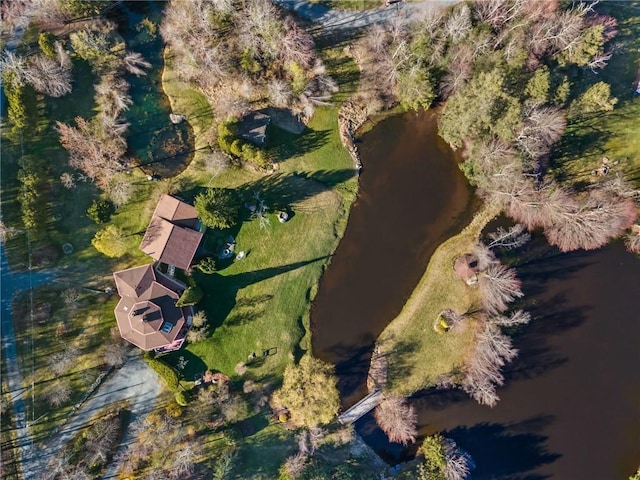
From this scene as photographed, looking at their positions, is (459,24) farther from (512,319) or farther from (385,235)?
(512,319)

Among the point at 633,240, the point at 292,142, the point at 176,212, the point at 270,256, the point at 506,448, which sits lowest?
the point at 506,448

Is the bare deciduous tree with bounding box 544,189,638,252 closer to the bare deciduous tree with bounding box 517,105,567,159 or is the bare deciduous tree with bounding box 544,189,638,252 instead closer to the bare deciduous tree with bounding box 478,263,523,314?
the bare deciduous tree with bounding box 478,263,523,314

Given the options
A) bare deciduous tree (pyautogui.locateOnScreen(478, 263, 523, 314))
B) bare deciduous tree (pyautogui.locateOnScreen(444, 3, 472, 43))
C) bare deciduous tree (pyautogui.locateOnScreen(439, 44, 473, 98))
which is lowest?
bare deciduous tree (pyautogui.locateOnScreen(478, 263, 523, 314))

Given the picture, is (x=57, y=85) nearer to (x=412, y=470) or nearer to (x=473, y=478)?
(x=412, y=470)

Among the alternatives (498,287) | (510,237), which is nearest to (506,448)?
(498,287)

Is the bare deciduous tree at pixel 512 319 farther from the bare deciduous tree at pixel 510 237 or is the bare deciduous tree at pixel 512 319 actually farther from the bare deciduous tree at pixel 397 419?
the bare deciduous tree at pixel 397 419

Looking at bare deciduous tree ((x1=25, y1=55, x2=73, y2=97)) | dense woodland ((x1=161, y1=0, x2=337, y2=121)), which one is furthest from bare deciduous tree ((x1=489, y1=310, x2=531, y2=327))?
bare deciduous tree ((x1=25, y1=55, x2=73, y2=97))

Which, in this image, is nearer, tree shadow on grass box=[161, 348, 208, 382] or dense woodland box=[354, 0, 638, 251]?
dense woodland box=[354, 0, 638, 251]
